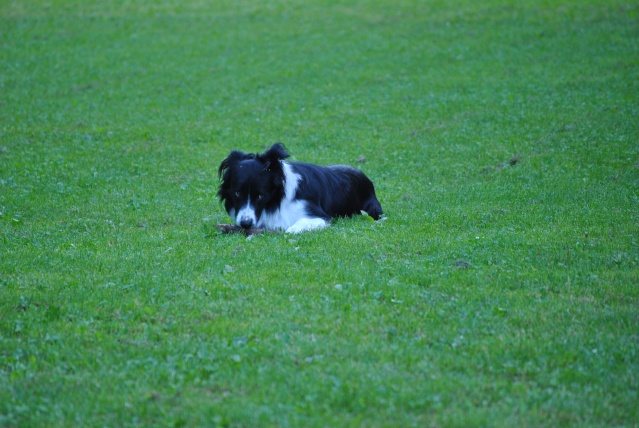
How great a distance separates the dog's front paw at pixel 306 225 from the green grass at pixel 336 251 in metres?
0.52

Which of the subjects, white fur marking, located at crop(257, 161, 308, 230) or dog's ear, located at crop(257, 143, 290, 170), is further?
white fur marking, located at crop(257, 161, 308, 230)

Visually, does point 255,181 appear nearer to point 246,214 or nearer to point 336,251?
point 246,214

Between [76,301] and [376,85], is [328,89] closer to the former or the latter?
[376,85]

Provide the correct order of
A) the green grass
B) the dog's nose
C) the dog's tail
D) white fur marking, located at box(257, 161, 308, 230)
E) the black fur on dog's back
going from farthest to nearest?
the dog's tail
the black fur on dog's back
white fur marking, located at box(257, 161, 308, 230)
the dog's nose
the green grass

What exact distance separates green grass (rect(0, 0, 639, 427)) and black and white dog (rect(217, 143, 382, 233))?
71cm

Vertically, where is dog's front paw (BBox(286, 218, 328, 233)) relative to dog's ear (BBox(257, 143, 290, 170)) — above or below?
below

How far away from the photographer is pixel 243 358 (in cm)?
652

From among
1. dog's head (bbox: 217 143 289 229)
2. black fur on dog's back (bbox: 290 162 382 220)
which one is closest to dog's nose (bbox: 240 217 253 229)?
dog's head (bbox: 217 143 289 229)

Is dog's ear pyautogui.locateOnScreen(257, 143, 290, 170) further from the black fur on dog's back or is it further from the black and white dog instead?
the black fur on dog's back

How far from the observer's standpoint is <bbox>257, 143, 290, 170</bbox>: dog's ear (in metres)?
11.2

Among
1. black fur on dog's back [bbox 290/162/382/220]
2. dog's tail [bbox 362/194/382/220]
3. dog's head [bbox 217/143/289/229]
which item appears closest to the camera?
dog's head [bbox 217/143/289/229]

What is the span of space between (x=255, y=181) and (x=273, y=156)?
479mm

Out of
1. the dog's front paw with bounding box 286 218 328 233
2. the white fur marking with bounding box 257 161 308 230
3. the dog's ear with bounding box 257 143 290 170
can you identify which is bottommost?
the dog's front paw with bounding box 286 218 328 233

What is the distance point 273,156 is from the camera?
11.3 m
